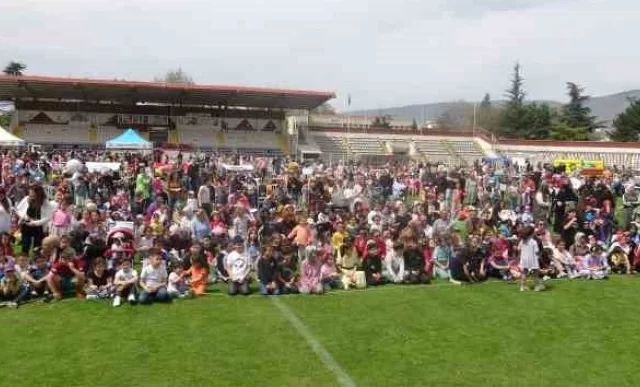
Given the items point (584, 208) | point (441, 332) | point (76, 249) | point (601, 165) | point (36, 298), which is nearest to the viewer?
point (441, 332)

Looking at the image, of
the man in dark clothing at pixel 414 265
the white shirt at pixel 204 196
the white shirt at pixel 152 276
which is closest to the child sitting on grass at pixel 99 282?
the white shirt at pixel 152 276

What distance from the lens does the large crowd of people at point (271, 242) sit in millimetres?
10883

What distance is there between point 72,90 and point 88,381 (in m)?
38.6

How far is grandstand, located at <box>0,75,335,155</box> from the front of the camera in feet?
141

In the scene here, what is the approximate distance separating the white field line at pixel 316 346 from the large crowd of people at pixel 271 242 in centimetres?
119

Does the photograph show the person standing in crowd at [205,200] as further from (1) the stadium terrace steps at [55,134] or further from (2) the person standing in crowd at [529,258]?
(1) the stadium terrace steps at [55,134]

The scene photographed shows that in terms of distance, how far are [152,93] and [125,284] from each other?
3550cm

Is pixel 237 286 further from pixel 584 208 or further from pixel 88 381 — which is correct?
pixel 584 208

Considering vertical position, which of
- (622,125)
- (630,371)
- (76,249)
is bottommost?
(630,371)

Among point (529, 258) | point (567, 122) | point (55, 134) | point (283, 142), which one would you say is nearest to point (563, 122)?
point (567, 122)

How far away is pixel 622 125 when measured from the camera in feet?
200

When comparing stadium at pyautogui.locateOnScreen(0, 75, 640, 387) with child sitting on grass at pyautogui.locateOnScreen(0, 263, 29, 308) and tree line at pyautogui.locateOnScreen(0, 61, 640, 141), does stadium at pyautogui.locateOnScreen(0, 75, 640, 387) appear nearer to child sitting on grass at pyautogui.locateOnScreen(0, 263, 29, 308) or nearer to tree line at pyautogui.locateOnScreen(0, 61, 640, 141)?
child sitting on grass at pyautogui.locateOnScreen(0, 263, 29, 308)

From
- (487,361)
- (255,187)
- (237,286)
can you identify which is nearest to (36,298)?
(237,286)

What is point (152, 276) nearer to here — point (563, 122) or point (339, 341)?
point (339, 341)
